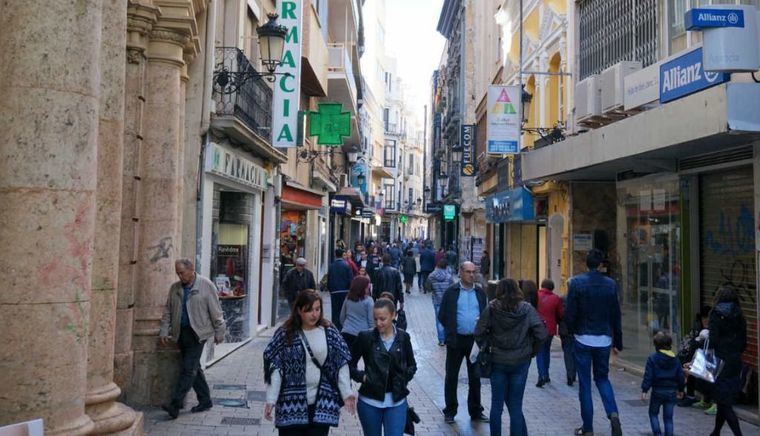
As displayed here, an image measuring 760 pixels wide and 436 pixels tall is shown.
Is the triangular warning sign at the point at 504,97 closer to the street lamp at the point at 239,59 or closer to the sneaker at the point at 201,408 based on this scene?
the street lamp at the point at 239,59

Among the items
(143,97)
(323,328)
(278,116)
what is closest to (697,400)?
(323,328)

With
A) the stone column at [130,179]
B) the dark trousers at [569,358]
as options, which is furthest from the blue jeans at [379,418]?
the dark trousers at [569,358]

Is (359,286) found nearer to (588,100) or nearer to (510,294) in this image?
(510,294)

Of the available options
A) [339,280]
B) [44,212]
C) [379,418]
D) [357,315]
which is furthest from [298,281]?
[44,212]

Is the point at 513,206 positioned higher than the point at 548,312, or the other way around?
the point at 513,206

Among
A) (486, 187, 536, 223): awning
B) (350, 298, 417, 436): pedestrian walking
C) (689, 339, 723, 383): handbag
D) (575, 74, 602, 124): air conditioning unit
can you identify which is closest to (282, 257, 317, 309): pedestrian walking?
(575, 74, 602, 124): air conditioning unit

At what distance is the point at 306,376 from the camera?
15.0 feet

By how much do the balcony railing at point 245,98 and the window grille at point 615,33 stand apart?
636 cm

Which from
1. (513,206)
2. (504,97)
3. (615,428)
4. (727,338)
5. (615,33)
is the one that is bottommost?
(615,428)

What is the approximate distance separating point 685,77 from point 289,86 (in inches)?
304

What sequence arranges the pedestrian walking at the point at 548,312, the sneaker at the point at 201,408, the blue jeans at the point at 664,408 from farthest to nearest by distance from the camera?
the pedestrian walking at the point at 548,312 < the sneaker at the point at 201,408 < the blue jeans at the point at 664,408

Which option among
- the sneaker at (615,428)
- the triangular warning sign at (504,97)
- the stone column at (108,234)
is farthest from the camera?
the triangular warning sign at (504,97)

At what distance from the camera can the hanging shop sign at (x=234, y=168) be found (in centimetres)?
1041

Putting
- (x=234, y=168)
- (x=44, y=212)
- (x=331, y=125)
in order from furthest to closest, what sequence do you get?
(x=331, y=125), (x=234, y=168), (x=44, y=212)
